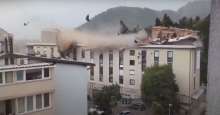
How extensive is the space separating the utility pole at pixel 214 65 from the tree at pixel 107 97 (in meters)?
2.39

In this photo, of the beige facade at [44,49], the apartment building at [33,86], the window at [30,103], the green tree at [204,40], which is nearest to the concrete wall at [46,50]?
the beige facade at [44,49]

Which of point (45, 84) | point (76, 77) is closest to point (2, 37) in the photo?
point (76, 77)

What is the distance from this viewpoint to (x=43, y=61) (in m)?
2.84

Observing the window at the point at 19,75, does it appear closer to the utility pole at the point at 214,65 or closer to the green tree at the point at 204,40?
the utility pole at the point at 214,65

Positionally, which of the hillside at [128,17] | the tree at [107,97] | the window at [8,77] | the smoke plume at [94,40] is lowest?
the tree at [107,97]

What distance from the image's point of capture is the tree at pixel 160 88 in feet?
13.5

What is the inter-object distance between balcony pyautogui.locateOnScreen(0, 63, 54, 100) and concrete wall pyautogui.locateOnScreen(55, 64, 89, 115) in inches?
13.1

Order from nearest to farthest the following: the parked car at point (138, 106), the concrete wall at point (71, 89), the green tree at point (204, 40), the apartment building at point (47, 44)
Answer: the concrete wall at point (71, 89) < the apartment building at point (47, 44) < the green tree at point (204, 40) < the parked car at point (138, 106)

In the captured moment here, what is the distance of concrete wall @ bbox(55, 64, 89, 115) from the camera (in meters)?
3.09

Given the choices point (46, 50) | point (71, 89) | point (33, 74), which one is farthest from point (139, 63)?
point (33, 74)

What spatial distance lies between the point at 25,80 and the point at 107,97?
1715mm

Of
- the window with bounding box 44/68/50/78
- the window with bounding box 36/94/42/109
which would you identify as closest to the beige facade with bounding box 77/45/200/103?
the window with bounding box 44/68/50/78

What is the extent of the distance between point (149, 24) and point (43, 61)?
161 centimetres

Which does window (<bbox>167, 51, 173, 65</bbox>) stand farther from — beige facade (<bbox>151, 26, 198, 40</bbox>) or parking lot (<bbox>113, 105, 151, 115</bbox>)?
parking lot (<bbox>113, 105, 151, 115</bbox>)
